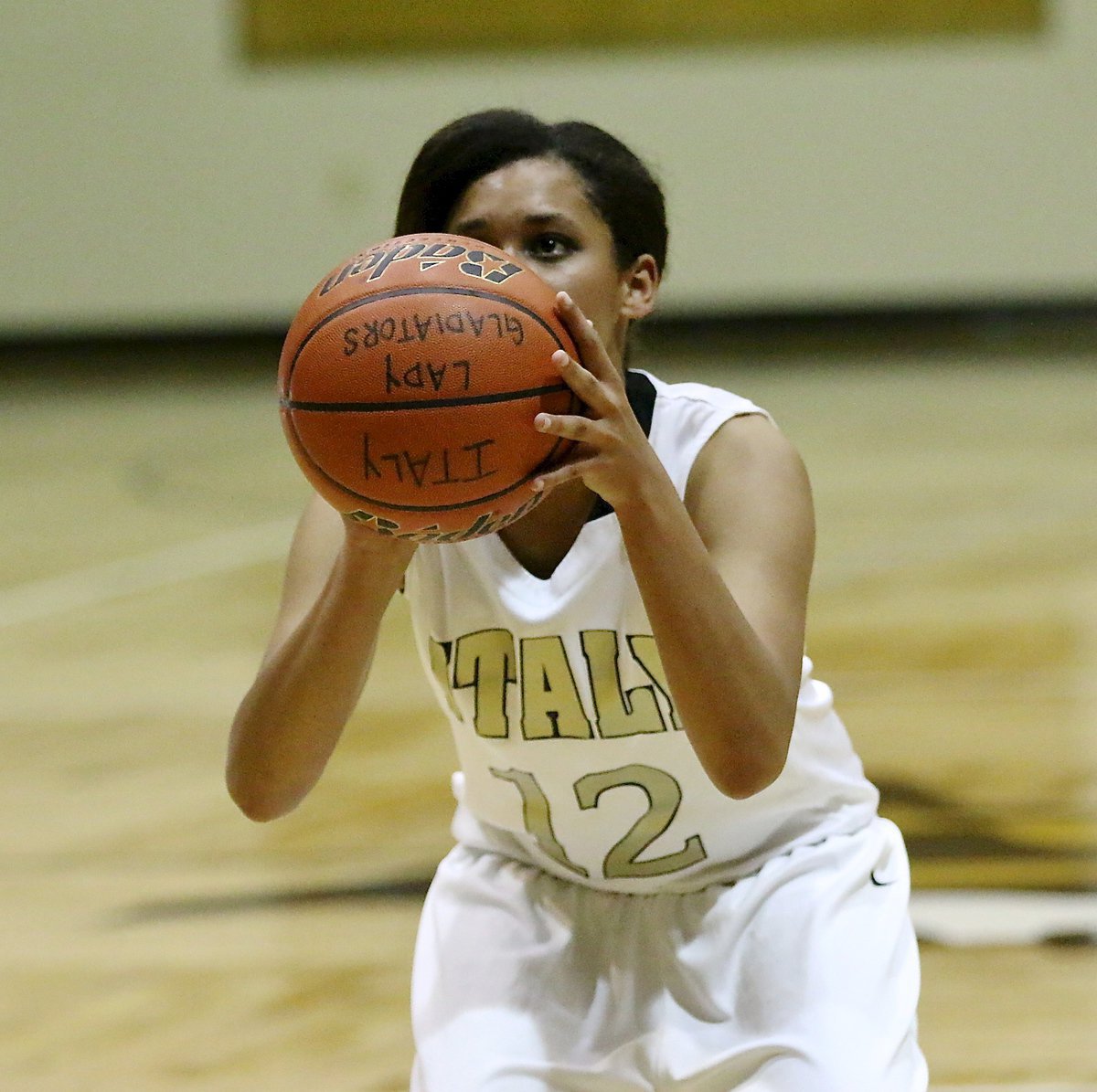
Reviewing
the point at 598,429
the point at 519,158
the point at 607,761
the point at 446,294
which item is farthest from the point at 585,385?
the point at 607,761

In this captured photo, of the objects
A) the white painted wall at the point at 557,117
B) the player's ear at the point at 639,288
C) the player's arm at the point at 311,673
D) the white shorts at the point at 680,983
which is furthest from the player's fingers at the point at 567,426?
the white painted wall at the point at 557,117

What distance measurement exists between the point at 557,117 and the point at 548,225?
24.5 ft

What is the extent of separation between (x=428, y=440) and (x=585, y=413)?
166 mm

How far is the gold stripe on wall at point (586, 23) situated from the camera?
354 inches

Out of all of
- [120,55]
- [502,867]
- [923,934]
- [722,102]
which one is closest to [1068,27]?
[722,102]

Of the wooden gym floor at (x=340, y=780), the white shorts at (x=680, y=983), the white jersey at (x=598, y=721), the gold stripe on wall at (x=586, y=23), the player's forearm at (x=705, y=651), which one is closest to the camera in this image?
the player's forearm at (x=705, y=651)

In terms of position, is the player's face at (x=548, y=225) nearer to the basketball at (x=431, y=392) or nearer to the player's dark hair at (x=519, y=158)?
the player's dark hair at (x=519, y=158)

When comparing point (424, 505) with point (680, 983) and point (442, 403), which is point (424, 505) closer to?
point (442, 403)

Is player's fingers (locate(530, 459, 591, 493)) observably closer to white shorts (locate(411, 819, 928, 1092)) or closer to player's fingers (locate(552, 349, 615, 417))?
player's fingers (locate(552, 349, 615, 417))

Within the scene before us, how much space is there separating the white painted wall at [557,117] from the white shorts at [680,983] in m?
7.55

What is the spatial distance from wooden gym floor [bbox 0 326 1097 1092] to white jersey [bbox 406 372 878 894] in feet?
1.67

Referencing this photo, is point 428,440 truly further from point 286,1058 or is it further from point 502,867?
point 286,1058

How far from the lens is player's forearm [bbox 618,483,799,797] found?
1573 millimetres

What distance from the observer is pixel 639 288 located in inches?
74.2
